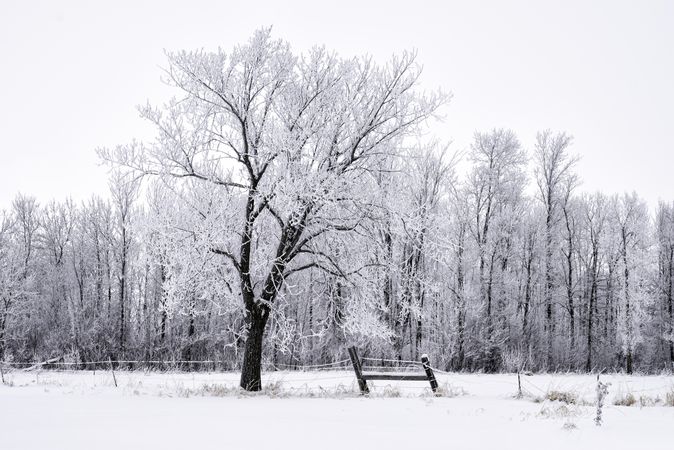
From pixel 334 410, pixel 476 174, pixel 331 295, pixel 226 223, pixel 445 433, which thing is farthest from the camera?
pixel 476 174

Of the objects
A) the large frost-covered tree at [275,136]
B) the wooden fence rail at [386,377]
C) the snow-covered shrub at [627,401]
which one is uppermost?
the large frost-covered tree at [275,136]

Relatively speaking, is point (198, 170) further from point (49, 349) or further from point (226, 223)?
point (49, 349)

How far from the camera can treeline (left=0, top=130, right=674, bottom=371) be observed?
2697 cm

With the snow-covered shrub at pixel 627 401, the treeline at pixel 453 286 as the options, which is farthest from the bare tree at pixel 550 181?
the snow-covered shrub at pixel 627 401

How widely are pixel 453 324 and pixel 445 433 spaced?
70.4 feet

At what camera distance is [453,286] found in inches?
1156

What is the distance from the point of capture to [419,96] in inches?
498

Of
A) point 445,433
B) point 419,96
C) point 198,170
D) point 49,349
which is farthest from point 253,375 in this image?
point 49,349

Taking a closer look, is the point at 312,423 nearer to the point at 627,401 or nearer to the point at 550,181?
the point at 627,401

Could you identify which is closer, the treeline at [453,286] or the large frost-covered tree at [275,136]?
the large frost-covered tree at [275,136]

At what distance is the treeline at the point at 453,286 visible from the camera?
88.5 feet

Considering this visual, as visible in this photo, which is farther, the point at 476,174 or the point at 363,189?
the point at 476,174

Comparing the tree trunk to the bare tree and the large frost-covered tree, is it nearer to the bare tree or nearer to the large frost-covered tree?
the large frost-covered tree

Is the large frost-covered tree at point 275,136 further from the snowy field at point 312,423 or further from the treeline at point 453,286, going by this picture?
the treeline at point 453,286
